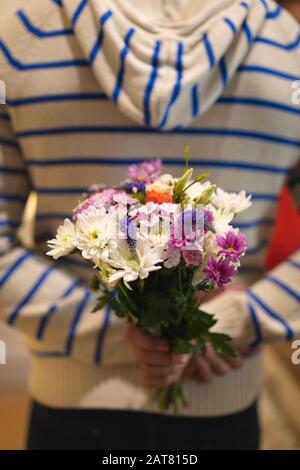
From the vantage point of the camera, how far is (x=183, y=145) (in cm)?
77

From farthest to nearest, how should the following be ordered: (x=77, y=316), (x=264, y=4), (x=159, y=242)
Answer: (x=77, y=316) < (x=264, y=4) < (x=159, y=242)

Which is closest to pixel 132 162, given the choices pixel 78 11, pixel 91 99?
pixel 91 99

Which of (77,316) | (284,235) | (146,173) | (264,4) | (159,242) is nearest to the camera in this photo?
(159,242)

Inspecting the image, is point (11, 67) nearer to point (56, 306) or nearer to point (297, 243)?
point (56, 306)

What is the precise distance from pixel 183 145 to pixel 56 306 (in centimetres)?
33

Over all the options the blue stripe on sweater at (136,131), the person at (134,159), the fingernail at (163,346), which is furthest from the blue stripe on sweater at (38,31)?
the fingernail at (163,346)

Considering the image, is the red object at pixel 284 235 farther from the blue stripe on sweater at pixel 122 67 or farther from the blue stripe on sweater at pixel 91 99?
the blue stripe on sweater at pixel 122 67

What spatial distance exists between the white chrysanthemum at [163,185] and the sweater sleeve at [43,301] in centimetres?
33

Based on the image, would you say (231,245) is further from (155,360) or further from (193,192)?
(155,360)

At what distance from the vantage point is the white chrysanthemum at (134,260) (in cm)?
48

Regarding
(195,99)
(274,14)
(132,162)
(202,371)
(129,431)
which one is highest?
(274,14)

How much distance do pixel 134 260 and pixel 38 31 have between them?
414 millimetres

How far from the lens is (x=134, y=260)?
19.2 inches

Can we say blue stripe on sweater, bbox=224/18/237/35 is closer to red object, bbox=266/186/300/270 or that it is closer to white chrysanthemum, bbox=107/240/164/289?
white chrysanthemum, bbox=107/240/164/289
